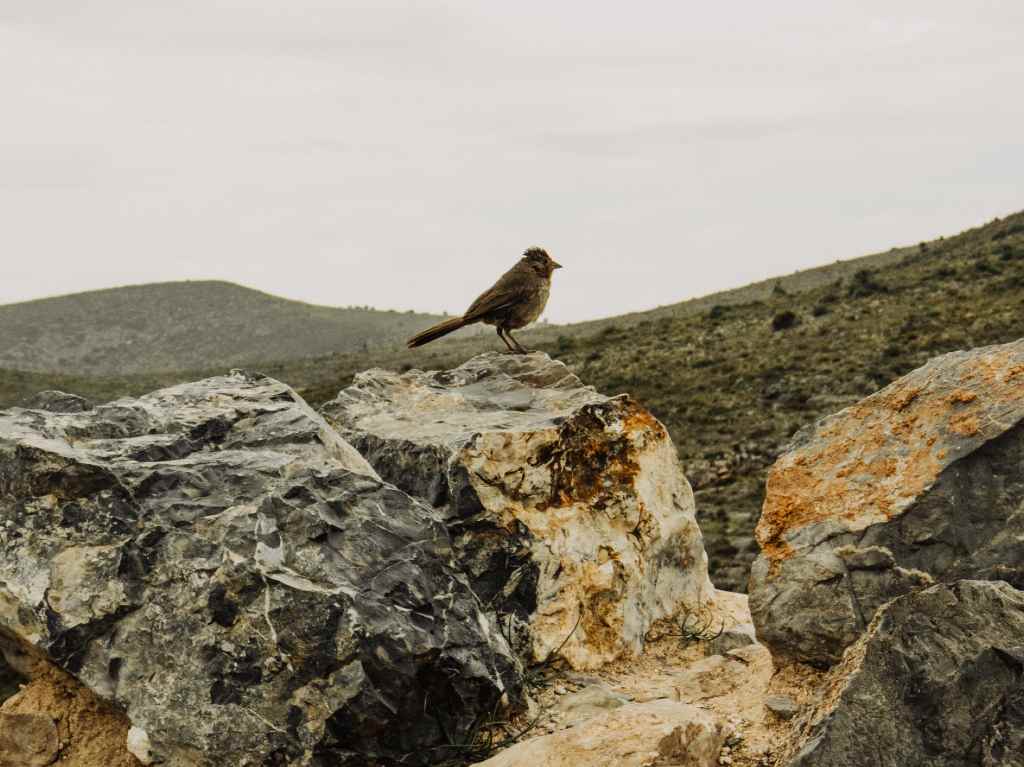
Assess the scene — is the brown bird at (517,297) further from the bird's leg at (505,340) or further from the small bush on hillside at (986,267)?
the small bush on hillside at (986,267)

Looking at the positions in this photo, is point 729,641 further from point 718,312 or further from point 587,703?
point 718,312

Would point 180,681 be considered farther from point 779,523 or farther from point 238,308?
point 238,308

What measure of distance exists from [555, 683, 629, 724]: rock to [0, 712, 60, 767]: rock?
2898 mm

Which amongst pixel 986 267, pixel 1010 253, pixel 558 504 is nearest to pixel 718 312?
pixel 986 267

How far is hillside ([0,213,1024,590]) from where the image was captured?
2584 centimetres

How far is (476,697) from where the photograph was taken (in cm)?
593

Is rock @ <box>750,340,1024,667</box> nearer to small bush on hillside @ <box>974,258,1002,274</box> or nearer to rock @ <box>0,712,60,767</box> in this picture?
rock @ <box>0,712,60,767</box>

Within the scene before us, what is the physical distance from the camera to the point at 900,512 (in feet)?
19.6

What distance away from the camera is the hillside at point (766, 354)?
25836mm

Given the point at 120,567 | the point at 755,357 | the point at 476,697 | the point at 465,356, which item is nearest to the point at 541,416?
the point at 476,697

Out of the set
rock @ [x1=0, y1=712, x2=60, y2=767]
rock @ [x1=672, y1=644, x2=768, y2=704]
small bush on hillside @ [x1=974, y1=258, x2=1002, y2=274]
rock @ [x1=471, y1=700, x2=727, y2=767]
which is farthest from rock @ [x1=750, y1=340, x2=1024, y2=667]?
small bush on hillside @ [x1=974, y1=258, x2=1002, y2=274]

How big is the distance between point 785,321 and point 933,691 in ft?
120

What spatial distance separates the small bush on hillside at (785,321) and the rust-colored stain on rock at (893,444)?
33539 mm

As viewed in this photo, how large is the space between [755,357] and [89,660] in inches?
1250
